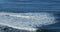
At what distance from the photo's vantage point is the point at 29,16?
686 cm

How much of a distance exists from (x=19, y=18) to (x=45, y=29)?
177cm

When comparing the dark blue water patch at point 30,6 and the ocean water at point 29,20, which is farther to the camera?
the dark blue water patch at point 30,6

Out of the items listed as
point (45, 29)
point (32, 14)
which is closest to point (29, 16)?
point (32, 14)

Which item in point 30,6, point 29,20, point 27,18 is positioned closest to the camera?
point 29,20

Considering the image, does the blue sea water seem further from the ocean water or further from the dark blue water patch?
the ocean water

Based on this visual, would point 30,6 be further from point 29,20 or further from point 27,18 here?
point 29,20

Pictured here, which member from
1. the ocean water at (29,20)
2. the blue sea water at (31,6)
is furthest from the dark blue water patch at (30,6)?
the ocean water at (29,20)

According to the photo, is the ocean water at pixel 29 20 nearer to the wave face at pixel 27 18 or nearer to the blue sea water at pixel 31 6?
the wave face at pixel 27 18

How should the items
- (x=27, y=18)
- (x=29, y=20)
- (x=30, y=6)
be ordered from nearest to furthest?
(x=29, y=20) → (x=27, y=18) → (x=30, y=6)

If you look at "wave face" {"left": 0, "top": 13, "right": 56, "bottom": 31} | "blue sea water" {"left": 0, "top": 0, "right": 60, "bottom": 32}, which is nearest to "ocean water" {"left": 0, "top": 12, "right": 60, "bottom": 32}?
"wave face" {"left": 0, "top": 13, "right": 56, "bottom": 31}

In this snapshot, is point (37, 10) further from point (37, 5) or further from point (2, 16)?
point (2, 16)

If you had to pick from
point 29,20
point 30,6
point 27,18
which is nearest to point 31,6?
point 30,6

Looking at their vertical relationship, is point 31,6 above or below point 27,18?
above

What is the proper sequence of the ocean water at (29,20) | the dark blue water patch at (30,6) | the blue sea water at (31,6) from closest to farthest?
the ocean water at (29,20) → the blue sea water at (31,6) → the dark blue water patch at (30,6)
